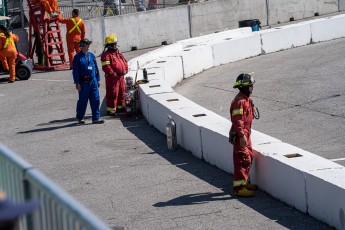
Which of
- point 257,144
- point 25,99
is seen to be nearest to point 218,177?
point 257,144

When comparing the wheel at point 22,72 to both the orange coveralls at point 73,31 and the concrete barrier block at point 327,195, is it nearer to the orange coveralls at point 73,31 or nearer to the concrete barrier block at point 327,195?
the orange coveralls at point 73,31

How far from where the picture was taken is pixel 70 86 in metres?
24.0

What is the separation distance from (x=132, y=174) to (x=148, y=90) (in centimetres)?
499

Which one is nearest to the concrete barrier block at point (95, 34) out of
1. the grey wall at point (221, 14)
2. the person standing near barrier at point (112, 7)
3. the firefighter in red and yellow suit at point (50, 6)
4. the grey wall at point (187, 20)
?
the grey wall at point (187, 20)

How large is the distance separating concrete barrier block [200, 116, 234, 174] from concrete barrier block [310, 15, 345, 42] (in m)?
16.2

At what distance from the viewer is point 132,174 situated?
13.3 m

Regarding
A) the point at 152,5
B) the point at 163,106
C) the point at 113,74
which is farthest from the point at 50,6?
the point at 163,106

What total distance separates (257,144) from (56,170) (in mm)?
3602

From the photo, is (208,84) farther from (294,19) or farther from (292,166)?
(294,19)

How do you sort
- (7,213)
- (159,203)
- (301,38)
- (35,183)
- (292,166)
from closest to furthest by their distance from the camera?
(7,213) < (35,183) < (292,166) < (159,203) < (301,38)

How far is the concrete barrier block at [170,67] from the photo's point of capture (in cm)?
2166

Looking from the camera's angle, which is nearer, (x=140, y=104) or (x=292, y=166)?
(x=292, y=166)

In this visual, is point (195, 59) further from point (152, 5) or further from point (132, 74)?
point (152, 5)

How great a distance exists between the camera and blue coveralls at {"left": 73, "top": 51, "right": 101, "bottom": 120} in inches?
689
